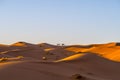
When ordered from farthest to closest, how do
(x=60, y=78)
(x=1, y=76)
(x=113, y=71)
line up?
(x=113, y=71), (x=60, y=78), (x=1, y=76)

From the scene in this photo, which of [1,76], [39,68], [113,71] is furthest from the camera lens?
[113,71]

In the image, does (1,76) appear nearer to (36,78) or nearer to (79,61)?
(36,78)

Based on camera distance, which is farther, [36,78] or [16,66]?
[16,66]

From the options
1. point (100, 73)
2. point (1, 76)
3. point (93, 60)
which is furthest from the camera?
point (93, 60)

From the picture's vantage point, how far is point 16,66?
30.0 feet

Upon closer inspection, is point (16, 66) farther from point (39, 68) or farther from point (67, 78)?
point (67, 78)

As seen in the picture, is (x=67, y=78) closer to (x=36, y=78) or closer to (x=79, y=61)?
(x=36, y=78)

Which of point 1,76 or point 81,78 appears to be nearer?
point 1,76

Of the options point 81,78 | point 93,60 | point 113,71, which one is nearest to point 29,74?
point 81,78

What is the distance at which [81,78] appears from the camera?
8891mm

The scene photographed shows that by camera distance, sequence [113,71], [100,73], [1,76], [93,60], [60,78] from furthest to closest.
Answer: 1. [93,60]
2. [113,71]
3. [100,73]
4. [60,78]
5. [1,76]

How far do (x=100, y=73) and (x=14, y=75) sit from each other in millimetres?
4714

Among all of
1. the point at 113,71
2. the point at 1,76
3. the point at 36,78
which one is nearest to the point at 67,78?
the point at 36,78

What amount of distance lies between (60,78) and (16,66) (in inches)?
52.0
